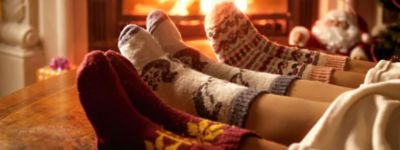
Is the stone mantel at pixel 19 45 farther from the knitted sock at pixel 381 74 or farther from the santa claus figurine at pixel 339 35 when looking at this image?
the knitted sock at pixel 381 74

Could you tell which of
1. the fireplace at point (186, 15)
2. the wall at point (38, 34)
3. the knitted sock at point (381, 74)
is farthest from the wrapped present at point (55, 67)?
the knitted sock at point (381, 74)

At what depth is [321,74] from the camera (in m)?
1.07

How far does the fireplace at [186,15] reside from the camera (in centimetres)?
214

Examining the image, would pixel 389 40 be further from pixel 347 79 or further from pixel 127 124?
pixel 127 124

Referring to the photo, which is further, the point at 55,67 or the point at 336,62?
the point at 55,67

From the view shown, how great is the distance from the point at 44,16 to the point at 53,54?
5.8 inches

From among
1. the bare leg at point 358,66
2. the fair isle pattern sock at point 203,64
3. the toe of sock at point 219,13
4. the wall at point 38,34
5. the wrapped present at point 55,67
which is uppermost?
the toe of sock at point 219,13

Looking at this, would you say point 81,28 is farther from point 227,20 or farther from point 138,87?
point 138,87

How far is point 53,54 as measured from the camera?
2088 mm

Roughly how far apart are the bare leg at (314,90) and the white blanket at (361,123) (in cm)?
17

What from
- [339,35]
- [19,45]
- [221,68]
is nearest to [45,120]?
[221,68]

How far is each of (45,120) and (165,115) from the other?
31 cm

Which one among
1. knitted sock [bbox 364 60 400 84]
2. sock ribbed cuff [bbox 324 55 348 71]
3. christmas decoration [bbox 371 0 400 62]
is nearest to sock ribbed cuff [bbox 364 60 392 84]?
knitted sock [bbox 364 60 400 84]

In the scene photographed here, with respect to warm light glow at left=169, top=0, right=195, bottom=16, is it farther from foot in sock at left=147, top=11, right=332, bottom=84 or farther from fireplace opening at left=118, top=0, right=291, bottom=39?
foot in sock at left=147, top=11, right=332, bottom=84
